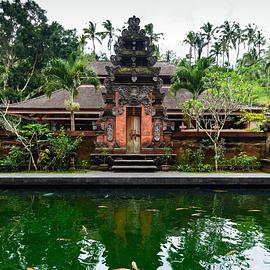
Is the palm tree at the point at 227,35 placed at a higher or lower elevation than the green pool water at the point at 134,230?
higher

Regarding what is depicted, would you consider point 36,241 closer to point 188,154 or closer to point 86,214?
point 86,214

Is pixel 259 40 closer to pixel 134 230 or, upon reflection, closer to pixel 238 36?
pixel 238 36

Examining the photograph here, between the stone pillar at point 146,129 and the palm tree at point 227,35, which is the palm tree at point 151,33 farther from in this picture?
the stone pillar at point 146,129

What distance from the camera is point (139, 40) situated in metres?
16.5

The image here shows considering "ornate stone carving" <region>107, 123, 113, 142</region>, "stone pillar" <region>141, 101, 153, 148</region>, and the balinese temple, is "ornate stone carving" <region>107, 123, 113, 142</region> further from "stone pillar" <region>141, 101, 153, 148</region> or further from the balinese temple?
"stone pillar" <region>141, 101, 153, 148</region>

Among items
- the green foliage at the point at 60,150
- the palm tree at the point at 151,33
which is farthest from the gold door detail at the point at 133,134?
the palm tree at the point at 151,33

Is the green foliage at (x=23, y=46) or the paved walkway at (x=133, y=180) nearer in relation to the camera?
the paved walkway at (x=133, y=180)

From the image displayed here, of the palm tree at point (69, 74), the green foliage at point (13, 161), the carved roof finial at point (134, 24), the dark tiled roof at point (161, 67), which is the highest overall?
the carved roof finial at point (134, 24)

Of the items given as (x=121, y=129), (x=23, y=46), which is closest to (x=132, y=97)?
(x=121, y=129)

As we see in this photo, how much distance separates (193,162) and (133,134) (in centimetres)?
307

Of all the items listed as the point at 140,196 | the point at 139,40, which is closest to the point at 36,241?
the point at 140,196

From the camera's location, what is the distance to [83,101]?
22219 mm

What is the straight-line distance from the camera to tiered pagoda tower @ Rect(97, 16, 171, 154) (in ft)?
51.1

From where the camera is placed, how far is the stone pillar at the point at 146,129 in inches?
617
